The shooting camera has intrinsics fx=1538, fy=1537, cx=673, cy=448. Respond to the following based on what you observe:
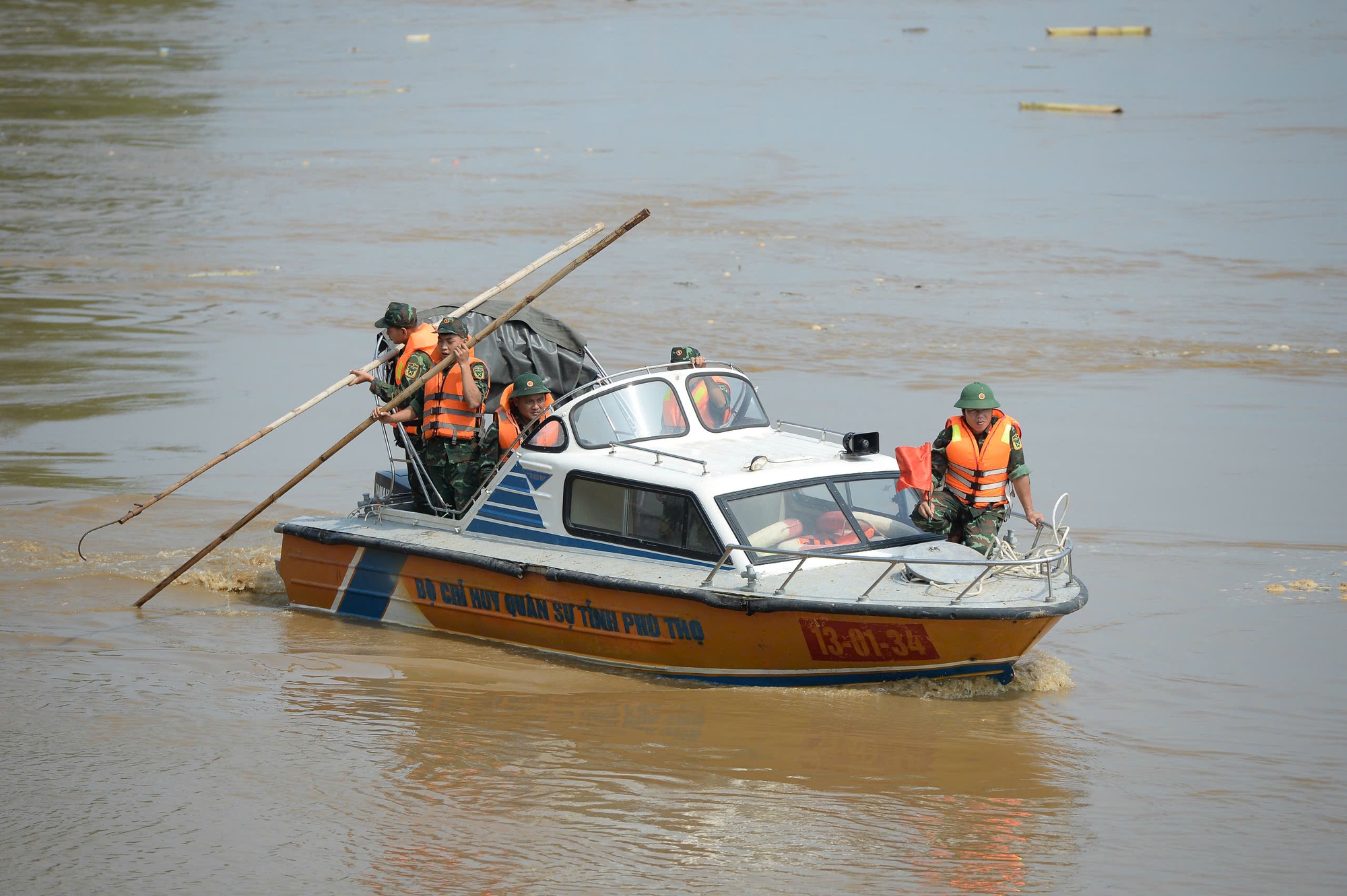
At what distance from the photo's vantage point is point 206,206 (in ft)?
87.5

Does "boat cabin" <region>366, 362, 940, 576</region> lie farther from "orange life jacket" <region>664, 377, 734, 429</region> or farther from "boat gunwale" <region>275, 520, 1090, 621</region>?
"boat gunwale" <region>275, 520, 1090, 621</region>

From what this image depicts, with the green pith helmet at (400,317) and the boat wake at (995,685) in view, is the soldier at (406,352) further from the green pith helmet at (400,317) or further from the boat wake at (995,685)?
the boat wake at (995,685)

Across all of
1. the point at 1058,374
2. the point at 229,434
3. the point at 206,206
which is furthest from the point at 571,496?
the point at 206,206

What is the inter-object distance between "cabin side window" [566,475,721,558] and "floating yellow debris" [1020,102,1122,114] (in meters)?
29.5

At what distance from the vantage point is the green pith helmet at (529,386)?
1021cm

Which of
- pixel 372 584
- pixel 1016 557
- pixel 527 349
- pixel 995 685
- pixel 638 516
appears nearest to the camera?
pixel 1016 557

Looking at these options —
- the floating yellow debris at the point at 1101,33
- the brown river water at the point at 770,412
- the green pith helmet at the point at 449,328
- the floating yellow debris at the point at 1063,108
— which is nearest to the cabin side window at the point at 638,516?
the brown river water at the point at 770,412

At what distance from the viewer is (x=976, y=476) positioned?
947cm

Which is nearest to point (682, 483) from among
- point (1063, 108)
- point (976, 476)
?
point (976, 476)

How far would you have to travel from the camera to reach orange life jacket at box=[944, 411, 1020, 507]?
943 centimetres

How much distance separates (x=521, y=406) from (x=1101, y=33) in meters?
50.6

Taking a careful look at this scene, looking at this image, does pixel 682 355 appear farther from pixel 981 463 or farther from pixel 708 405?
pixel 981 463

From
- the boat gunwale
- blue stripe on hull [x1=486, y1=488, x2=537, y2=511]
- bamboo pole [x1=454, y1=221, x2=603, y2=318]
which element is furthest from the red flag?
bamboo pole [x1=454, y1=221, x2=603, y2=318]

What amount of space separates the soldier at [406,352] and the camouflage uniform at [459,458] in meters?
0.06
